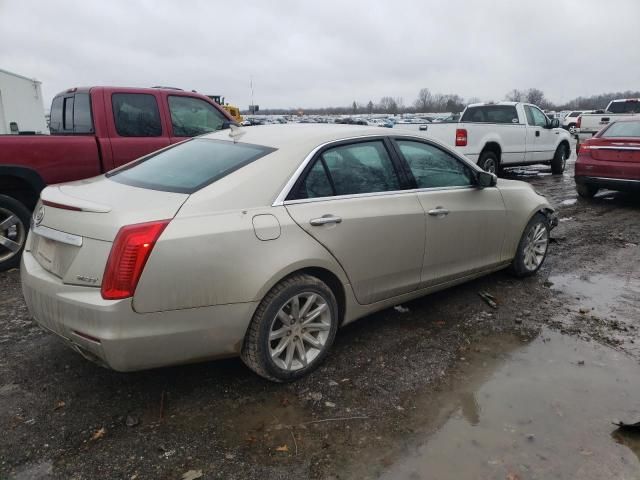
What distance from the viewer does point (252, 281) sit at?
112 inches

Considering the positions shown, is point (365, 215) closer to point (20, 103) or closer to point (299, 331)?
point (299, 331)

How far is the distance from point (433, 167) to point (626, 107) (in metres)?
21.5

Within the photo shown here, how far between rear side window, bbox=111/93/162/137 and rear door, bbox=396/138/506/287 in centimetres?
366

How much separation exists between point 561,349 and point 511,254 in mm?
1319

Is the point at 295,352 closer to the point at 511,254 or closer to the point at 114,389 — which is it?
the point at 114,389

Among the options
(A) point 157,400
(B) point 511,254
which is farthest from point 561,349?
(A) point 157,400

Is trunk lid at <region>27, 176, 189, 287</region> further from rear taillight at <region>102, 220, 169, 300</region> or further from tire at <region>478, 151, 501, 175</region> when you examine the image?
tire at <region>478, 151, 501, 175</region>

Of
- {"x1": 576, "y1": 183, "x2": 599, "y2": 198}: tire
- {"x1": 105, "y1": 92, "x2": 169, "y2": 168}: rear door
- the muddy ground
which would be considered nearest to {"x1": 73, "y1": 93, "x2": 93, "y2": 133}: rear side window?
{"x1": 105, "y1": 92, "x2": 169, "y2": 168}: rear door

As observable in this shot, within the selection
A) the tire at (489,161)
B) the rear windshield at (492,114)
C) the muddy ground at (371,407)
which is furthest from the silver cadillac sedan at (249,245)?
the rear windshield at (492,114)

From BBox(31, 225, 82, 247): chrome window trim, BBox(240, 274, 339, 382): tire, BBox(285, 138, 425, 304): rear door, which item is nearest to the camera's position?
BBox(31, 225, 82, 247): chrome window trim

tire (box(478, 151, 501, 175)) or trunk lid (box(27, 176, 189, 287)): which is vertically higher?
trunk lid (box(27, 176, 189, 287))

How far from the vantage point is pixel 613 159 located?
8.84 metres

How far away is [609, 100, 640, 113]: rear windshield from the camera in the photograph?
68.4 feet

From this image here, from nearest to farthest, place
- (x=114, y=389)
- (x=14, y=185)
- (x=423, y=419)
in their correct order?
(x=423, y=419) → (x=114, y=389) → (x=14, y=185)
